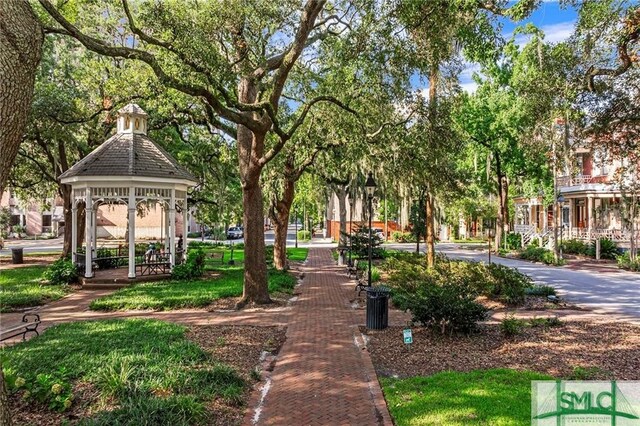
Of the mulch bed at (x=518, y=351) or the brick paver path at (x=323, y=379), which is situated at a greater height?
the mulch bed at (x=518, y=351)

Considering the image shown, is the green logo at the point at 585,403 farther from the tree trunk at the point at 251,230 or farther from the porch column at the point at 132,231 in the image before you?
the porch column at the point at 132,231

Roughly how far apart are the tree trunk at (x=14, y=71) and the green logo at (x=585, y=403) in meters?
5.70

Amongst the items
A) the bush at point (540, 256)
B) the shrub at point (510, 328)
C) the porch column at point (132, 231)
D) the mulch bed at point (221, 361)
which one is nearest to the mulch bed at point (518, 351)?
the shrub at point (510, 328)

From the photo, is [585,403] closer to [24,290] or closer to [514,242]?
[24,290]

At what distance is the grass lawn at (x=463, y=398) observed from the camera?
5.12 metres

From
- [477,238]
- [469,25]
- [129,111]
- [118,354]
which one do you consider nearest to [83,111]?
[129,111]

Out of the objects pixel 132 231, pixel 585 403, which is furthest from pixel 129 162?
pixel 585 403

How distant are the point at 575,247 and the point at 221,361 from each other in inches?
1163

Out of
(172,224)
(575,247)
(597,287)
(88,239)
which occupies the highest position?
(172,224)

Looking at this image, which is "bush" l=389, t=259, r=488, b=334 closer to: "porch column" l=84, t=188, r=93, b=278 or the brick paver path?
the brick paver path

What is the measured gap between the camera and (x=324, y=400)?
232 inches

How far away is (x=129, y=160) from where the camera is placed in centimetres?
1747

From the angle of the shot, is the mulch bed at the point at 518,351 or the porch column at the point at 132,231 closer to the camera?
the mulch bed at the point at 518,351

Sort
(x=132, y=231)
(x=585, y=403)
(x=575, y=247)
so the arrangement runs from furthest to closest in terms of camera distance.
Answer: (x=575, y=247) < (x=132, y=231) < (x=585, y=403)
